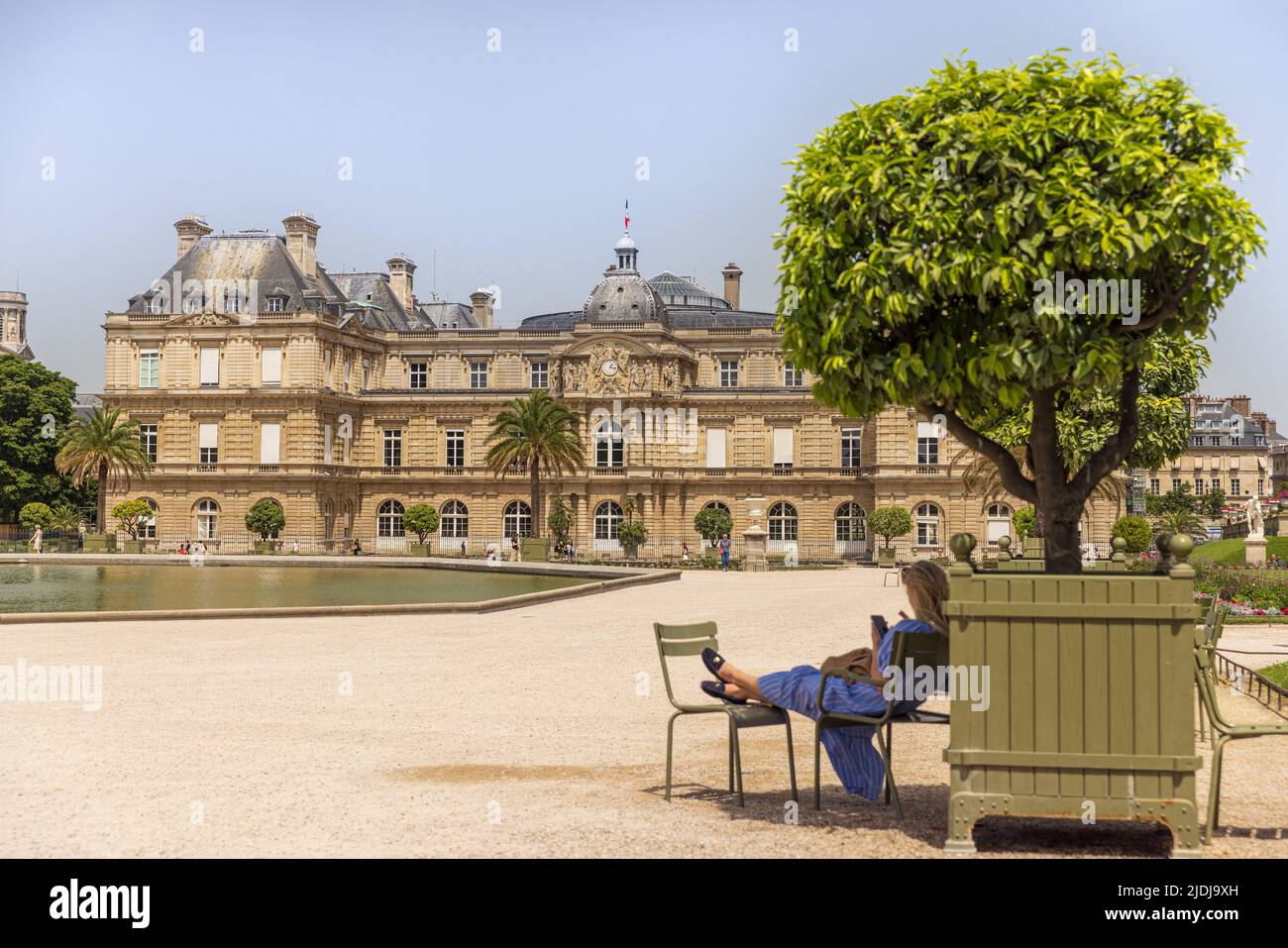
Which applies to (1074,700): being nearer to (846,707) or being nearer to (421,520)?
(846,707)

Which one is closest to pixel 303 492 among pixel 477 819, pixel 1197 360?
pixel 1197 360

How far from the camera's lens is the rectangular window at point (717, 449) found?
197 ft

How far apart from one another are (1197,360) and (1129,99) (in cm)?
2266

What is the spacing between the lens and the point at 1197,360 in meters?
28.5

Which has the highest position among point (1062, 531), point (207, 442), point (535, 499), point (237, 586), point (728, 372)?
point (728, 372)

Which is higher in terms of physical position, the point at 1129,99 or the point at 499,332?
the point at 499,332

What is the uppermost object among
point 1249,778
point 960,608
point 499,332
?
point 499,332

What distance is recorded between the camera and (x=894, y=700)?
25.3ft

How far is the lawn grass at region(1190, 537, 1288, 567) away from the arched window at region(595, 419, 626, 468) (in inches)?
974

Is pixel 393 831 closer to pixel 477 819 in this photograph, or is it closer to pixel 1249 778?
pixel 477 819

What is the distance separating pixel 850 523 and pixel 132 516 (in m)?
31.2

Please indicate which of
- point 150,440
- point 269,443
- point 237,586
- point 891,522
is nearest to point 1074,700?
point 237,586

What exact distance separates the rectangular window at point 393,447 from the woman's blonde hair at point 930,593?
56.7 m
